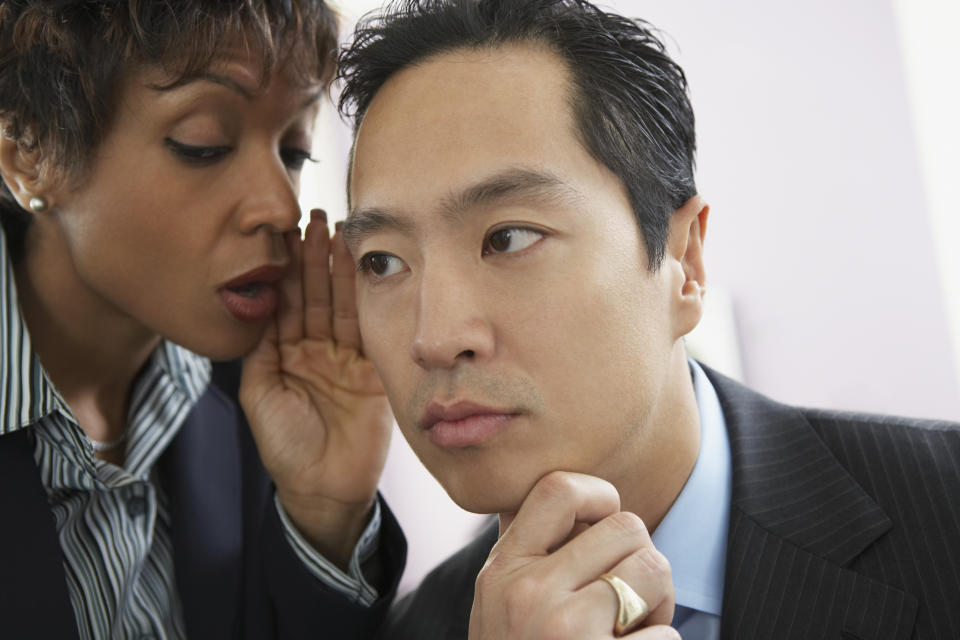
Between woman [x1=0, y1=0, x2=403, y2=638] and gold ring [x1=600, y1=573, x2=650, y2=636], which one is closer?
gold ring [x1=600, y1=573, x2=650, y2=636]

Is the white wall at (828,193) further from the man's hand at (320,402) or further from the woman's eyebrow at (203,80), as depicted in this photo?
the woman's eyebrow at (203,80)

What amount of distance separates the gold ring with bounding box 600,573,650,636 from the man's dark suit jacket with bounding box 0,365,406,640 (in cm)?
76

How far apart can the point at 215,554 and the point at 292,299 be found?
58 centimetres

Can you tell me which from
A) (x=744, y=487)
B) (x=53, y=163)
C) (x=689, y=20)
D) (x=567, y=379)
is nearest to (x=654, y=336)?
(x=567, y=379)

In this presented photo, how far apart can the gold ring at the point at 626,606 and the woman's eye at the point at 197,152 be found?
110 centimetres

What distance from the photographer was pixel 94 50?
5.67 ft

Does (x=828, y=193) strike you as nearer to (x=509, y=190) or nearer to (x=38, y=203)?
(x=509, y=190)

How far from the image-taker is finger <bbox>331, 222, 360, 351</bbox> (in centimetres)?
199

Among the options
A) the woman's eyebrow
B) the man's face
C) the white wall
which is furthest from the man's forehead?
the white wall

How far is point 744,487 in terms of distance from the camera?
4.88 ft

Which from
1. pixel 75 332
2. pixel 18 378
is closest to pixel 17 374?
pixel 18 378

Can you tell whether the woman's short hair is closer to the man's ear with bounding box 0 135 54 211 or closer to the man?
the man's ear with bounding box 0 135 54 211

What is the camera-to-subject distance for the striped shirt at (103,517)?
1.79 m

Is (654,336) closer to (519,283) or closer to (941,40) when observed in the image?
(519,283)
